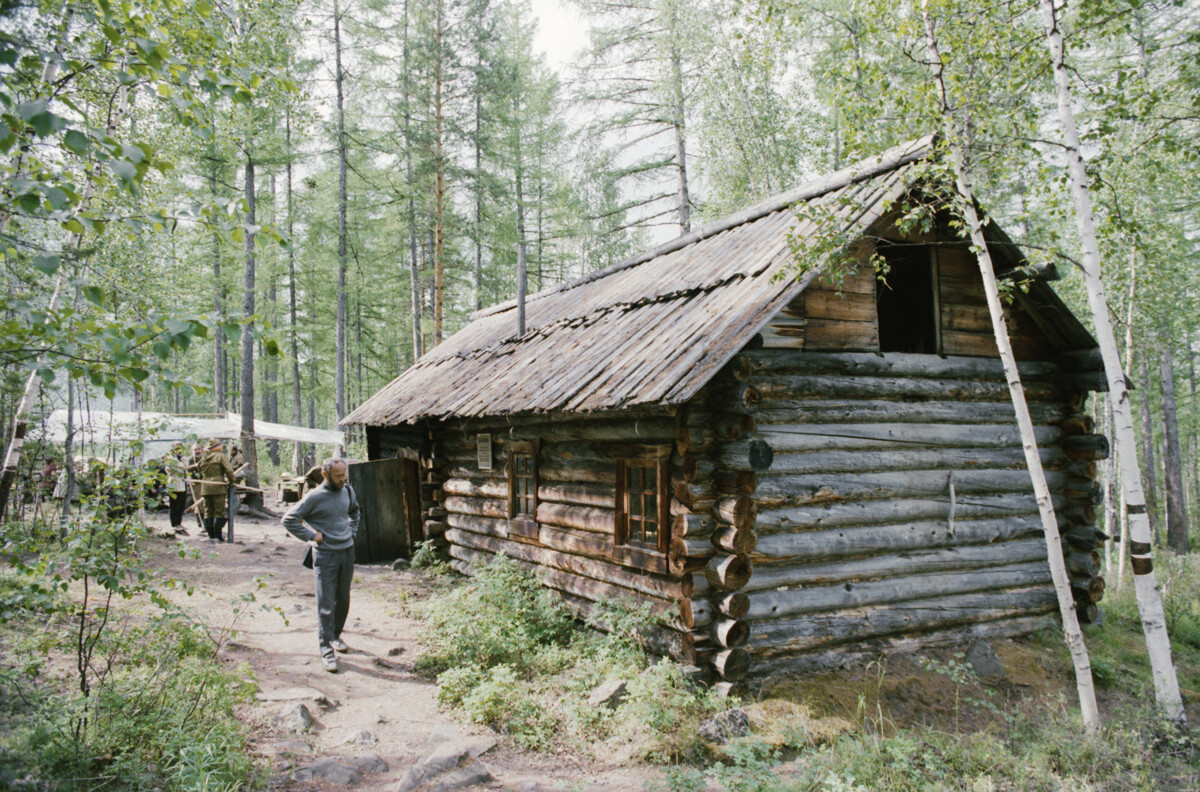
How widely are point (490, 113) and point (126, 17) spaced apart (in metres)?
18.4

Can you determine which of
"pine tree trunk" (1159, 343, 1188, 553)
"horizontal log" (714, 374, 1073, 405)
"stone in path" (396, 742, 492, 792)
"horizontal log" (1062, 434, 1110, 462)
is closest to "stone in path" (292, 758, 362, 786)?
"stone in path" (396, 742, 492, 792)

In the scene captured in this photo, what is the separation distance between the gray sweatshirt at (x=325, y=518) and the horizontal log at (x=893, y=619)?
4.22 metres

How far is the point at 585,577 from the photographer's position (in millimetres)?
7781

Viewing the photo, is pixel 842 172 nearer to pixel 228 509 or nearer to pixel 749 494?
pixel 749 494

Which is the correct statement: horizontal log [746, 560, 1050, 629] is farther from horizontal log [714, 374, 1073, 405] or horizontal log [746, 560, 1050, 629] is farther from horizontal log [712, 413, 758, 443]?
horizontal log [714, 374, 1073, 405]

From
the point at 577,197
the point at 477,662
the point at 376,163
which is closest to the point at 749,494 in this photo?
the point at 477,662

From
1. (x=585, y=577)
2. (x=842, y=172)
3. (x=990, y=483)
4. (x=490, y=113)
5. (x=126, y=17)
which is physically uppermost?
(x=490, y=113)

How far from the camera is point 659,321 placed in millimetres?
7453

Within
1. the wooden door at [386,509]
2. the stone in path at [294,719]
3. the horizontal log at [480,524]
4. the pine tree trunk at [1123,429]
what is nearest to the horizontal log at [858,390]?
the pine tree trunk at [1123,429]

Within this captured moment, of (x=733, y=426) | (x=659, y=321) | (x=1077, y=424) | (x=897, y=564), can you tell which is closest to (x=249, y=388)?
(x=659, y=321)

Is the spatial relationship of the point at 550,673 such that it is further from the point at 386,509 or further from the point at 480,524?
the point at 386,509

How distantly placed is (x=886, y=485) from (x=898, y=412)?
801 mm

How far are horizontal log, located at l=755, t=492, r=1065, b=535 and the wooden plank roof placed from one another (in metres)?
A: 1.74

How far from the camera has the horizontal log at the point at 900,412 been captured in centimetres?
644
